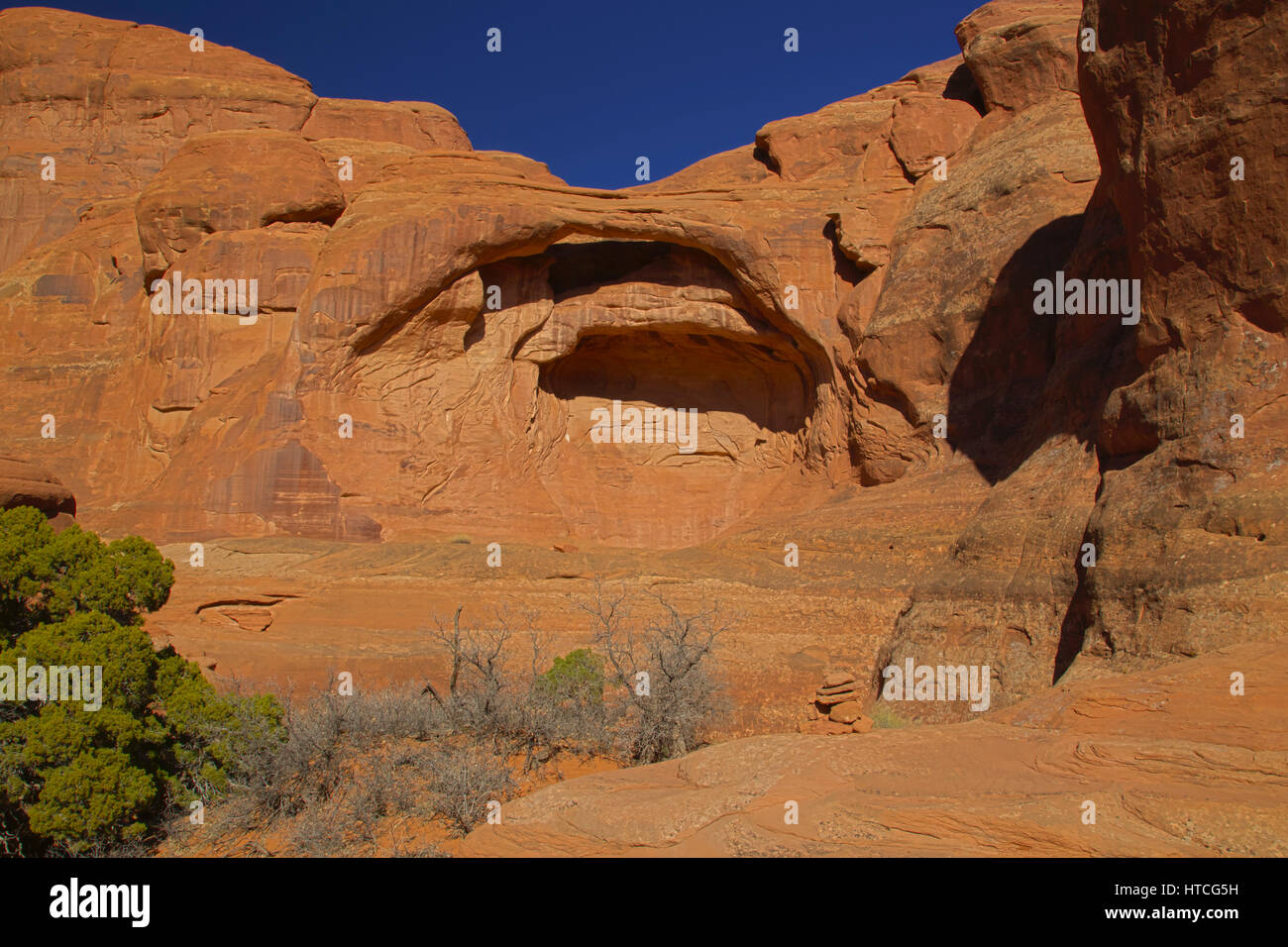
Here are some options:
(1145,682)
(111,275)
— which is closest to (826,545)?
(1145,682)

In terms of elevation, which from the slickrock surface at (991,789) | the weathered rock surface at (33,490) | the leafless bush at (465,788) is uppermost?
the weathered rock surface at (33,490)

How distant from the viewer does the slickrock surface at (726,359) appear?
10125mm

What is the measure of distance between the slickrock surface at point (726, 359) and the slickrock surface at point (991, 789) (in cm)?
220

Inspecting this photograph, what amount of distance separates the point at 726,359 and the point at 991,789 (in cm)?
2024

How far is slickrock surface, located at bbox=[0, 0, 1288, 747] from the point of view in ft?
33.2

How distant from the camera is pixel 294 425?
18938 mm

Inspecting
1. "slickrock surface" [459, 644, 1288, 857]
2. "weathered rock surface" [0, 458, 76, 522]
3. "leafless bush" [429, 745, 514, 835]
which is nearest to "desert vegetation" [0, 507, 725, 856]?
"leafless bush" [429, 745, 514, 835]

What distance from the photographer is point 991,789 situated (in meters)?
5.62

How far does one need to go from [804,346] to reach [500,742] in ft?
48.8

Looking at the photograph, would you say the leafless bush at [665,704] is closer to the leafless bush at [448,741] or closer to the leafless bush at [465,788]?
the leafless bush at [448,741]

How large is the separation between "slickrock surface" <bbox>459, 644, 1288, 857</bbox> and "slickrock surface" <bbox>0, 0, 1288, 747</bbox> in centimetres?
220

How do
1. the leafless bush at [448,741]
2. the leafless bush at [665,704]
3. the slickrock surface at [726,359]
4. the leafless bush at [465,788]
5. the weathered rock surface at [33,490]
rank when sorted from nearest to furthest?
the leafless bush at [465,788], the leafless bush at [448,741], the leafless bush at [665,704], the slickrock surface at [726,359], the weathered rock surface at [33,490]

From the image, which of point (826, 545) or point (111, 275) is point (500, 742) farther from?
point (111, 275)

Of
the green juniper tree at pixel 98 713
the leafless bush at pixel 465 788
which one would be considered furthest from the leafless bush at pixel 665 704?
the green juniper tree at pixel 98 713
